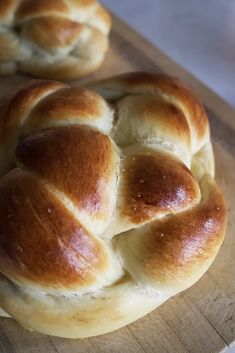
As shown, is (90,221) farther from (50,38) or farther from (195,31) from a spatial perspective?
(195,31)

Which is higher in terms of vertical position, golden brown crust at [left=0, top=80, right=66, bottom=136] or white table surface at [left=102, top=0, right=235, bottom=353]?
golden brown crust at [left=0, top=80, right=66, bottom=136]

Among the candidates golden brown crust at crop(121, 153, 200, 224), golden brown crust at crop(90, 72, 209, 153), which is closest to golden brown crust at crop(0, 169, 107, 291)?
golden brown crust at crop(121, 153, 200, 224)

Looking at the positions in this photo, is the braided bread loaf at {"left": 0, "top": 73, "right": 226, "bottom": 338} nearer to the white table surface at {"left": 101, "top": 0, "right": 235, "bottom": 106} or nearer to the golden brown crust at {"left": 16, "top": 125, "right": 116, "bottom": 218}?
the golden brown crust at {"left": 16, "top": 125, "right": 116, "bottom": 218}

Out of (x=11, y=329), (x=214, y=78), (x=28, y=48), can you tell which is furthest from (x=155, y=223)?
(x=214, y=78)

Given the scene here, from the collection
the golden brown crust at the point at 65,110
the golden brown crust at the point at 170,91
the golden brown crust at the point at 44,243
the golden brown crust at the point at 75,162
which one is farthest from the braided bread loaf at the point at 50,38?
the golden brown crust at the point at 44,243

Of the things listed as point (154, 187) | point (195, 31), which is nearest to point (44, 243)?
point (154, 187)

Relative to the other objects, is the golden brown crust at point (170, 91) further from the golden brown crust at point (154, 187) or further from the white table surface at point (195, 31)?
the white table surface at point (195, 31)

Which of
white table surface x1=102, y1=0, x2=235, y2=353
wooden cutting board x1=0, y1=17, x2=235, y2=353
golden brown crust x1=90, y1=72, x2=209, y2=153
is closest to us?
wooden cutting board x1=0, y1=17, x2=235, y2=353
